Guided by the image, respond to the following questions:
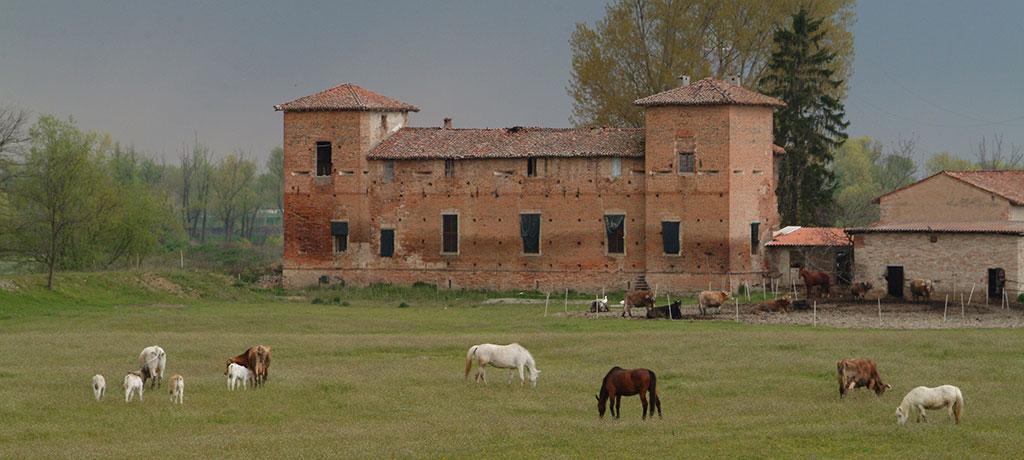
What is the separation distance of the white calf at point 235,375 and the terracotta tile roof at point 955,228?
32.0 meters

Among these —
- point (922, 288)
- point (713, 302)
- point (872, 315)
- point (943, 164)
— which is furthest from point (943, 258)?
point (943, 164)

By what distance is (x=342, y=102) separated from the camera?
62.4 m

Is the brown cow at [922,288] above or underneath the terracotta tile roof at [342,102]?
underneath

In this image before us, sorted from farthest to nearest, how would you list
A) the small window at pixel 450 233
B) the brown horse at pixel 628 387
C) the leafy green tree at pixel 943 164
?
the leafy green tree at pixel 943 164 < the small window at pixel 450 233 < the brown horse at pixel 628 387

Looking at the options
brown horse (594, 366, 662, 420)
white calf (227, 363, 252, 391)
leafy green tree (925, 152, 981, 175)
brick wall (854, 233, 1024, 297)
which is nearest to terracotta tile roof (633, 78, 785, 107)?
brick wall (854, 233, 1024, 297)

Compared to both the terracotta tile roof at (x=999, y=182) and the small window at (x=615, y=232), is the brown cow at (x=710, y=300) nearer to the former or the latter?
the small window at (x=615, y=232)

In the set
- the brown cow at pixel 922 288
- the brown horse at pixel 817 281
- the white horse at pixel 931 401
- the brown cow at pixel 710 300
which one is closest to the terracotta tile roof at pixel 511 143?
the brown horse at pixel 817 281

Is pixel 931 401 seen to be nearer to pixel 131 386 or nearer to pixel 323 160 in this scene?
pixel 131 386

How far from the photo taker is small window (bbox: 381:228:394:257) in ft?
207

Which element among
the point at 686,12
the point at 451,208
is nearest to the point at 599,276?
the point at 451,208

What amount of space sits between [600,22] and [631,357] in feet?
158

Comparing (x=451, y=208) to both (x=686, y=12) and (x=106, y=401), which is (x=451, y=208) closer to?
(x=686, y=12)

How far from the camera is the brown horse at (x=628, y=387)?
981 inches

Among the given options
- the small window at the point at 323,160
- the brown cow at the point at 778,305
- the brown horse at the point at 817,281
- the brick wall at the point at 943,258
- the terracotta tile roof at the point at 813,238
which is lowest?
the brown cow at the point at 778,305
